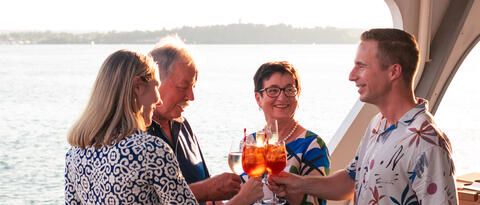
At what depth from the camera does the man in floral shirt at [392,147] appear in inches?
96.7

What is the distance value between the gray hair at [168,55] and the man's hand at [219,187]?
409 mm

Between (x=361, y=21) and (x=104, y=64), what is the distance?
33617 mm

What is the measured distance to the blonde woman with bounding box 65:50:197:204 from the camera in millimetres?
2180

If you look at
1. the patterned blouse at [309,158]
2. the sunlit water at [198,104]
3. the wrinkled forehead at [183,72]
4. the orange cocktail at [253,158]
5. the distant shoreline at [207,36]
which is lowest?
the sunlit water at [198,104]

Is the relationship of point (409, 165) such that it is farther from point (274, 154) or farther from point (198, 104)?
point (198, 104)

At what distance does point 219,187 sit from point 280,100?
1.56 feet

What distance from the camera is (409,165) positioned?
2.49 m

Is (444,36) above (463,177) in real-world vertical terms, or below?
above

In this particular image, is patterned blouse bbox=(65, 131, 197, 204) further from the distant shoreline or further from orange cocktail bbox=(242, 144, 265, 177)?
the distant shoreline

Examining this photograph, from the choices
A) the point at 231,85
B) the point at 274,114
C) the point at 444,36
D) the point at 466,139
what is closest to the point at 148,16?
the point at 231,85

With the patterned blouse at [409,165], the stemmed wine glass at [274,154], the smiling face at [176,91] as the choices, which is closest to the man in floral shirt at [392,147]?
the patterned blouse at [409,165]

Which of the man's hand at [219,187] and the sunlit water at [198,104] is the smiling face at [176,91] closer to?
the man's hand at [219,187]

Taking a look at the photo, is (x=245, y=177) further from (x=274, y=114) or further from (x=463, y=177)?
(x=463, y=177)

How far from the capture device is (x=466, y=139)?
1154 inches
